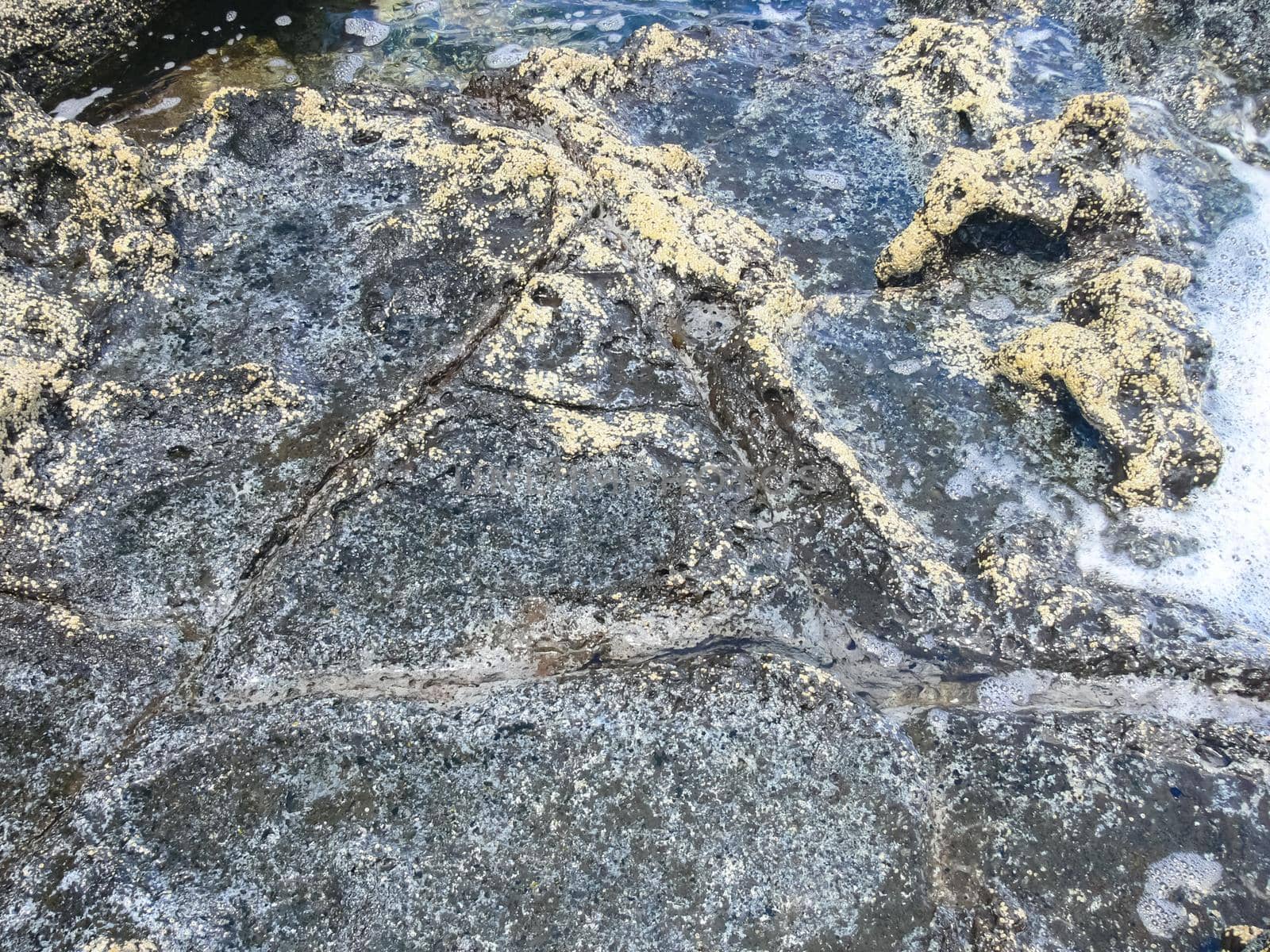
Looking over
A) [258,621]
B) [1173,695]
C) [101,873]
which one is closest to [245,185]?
[258,621]

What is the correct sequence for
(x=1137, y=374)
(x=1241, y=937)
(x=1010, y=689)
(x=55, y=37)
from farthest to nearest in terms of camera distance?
(x=55, y=37) < (x=1137, y=374) < (x=1010, y=689) < (x=1241, y=937)

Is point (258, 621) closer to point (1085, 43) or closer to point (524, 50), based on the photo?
point (524, 50)

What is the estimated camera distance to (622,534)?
7.18 feet

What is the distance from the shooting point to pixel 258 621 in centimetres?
203

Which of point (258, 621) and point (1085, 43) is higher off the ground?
point (1085, 43)

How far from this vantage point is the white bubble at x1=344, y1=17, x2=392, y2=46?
4.51 meters

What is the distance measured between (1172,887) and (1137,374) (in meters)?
1.45

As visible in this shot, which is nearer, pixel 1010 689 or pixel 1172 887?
pixel 1172 887

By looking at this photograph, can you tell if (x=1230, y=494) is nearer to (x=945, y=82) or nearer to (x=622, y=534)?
(x=622, y=534)

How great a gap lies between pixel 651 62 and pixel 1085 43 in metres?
2.20

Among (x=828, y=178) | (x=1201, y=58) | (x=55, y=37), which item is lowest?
(x=828, y=178)

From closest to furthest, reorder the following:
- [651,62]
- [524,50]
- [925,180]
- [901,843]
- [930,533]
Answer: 1. [901,843]
2. [930,533]
3. [925,180]
4. [651,62]
5. [524,50]

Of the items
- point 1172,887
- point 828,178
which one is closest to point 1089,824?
point 1172,887

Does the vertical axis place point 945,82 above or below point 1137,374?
above
